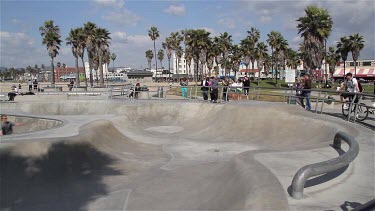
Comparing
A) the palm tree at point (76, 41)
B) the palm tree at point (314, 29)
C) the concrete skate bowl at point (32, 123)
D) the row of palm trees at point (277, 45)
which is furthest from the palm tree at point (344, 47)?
the concrete skate bowl at point (32, 123)

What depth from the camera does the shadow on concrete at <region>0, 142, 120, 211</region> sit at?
7152 mm

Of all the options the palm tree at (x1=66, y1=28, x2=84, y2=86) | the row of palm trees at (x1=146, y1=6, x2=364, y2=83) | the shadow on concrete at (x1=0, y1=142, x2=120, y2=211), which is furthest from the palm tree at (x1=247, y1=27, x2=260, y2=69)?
the shadow on concrete at (x1=0, y1=142, x2=120, y2=211)

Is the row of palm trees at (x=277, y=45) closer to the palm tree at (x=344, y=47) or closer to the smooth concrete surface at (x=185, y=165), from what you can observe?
the palm tree at (x=344, y=47)

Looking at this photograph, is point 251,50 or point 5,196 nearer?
point 5,196

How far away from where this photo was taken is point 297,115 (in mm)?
12727

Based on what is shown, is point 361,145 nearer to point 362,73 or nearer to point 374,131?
point 374,131

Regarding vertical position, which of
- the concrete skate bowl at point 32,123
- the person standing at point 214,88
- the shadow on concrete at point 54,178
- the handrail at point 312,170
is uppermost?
the person standing at point 214,88

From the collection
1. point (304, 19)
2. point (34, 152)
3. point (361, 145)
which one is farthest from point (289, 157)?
point (304, 19)

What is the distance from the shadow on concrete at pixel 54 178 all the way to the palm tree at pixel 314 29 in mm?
43035

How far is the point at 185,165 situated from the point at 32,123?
27.5 feet

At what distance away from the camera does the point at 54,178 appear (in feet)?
27.3

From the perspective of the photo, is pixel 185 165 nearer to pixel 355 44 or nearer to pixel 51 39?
pixel 51 39

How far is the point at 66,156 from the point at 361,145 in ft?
25.2

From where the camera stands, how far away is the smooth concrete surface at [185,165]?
545cm
